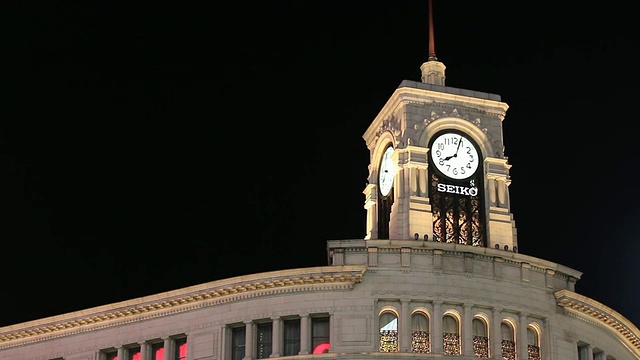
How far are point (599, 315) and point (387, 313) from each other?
13.0 m

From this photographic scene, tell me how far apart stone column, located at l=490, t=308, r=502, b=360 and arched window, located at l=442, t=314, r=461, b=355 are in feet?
5.89

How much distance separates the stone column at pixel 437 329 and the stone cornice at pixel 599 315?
7.24 meters

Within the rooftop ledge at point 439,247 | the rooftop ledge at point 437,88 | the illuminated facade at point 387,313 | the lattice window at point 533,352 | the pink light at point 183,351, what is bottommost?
the lattice window at point 533,352

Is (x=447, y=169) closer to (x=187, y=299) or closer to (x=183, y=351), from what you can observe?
(x=187, y=299)

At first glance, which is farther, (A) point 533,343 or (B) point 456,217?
(B) point 456,217

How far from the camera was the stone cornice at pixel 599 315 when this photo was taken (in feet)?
235

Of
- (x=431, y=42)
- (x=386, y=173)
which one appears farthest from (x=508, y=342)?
(x=431, y=42)

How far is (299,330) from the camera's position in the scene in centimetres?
6869

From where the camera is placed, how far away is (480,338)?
6888 cm

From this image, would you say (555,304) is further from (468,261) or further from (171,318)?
(171,318)

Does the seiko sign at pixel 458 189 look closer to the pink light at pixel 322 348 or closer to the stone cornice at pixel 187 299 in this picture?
the stone cornice at pixel 187 299

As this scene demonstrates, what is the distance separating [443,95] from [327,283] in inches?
712

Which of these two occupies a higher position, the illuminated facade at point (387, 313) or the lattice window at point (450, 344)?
the illuminated facade at point (387, 313)

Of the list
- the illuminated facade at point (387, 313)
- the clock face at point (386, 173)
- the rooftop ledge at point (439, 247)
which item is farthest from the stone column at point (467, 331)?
the clock face at point (386, 173)
